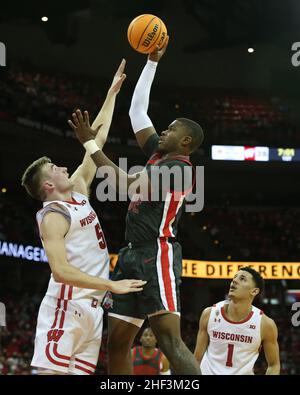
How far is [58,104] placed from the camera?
20781mm

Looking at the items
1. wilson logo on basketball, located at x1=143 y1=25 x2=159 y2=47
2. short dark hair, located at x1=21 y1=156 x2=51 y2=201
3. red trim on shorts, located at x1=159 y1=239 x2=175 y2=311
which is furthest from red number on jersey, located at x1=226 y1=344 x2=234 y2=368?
wilson logo on basketball, located at x1=143 y1=25 x2=159 y2=47

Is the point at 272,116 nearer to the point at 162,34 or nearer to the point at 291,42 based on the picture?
the point at 291,42

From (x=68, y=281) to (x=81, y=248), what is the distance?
0.46 m

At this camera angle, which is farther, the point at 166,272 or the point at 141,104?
the point at 141,104

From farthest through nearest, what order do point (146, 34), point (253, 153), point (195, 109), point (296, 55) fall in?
point (296, 55) → point (195, 109) → point (253, 153) → point (146, 34)

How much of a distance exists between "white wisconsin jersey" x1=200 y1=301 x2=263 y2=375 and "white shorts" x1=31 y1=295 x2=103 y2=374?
6.53 feet

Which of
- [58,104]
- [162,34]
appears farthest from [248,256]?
[162,34]

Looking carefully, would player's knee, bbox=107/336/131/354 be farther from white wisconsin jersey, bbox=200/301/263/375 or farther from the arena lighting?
the arena lighting

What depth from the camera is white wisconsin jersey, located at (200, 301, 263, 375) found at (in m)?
6.10

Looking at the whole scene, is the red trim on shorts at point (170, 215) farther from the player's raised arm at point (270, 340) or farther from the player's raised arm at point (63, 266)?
the player's raised arm at point (270, 340)

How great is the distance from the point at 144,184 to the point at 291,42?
21286 millimetres

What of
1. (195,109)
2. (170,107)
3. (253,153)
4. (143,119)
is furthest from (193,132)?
(195,109)

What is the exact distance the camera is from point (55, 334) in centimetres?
430

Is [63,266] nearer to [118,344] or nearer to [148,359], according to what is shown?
[118,344]
